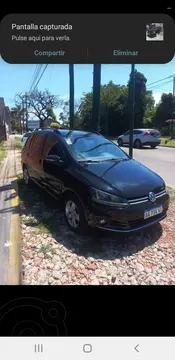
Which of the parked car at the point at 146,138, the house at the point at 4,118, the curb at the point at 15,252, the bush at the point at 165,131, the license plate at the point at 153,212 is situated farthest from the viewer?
the bush at the point at 165,131

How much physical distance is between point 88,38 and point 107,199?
5.41 feet

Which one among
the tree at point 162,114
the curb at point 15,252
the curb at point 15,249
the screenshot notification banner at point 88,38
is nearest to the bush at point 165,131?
the tree at point 162,114

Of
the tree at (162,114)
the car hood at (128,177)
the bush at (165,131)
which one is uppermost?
the tree at (162,114)

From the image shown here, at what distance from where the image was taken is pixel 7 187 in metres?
5.52

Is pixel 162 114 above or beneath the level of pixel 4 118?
above

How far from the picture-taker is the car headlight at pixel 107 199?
8.57 ft

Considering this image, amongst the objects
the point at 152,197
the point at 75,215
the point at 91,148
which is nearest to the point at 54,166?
the point at 91,148

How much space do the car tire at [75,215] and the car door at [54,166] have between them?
0.28m

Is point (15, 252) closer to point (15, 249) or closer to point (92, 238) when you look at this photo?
point (15, 249)

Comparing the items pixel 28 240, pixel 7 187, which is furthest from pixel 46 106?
pixel 28 240

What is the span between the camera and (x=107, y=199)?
2.64m

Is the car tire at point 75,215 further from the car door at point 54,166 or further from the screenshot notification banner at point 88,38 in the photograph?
the screenshot notification banner at point 88,38
